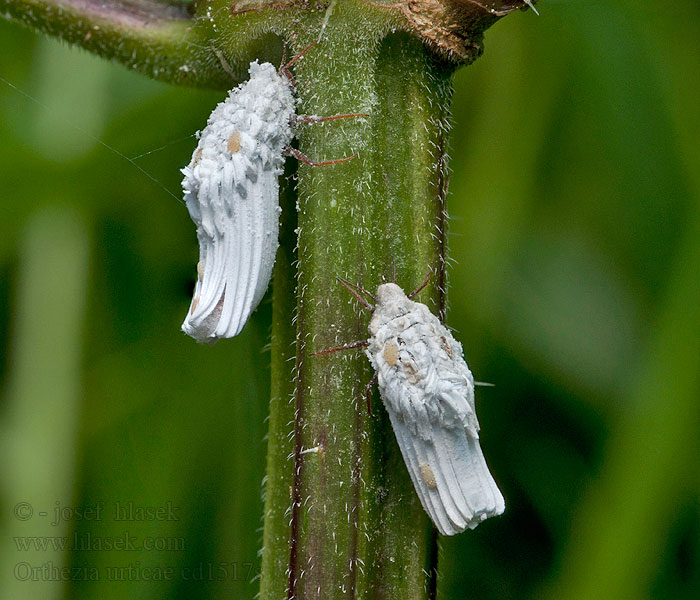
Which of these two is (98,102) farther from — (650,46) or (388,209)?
(650,46)

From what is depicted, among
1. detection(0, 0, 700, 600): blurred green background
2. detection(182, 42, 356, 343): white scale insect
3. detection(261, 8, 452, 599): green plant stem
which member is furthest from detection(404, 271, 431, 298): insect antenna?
detection(0, 0, 700, 600): blurred green background

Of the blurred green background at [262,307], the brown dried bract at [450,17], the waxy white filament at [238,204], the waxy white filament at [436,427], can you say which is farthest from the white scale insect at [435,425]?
the blurred green background at [262,307]

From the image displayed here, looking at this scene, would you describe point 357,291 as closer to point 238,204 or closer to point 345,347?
point 345,347

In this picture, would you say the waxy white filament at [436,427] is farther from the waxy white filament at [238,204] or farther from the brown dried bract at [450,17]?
the brown dried bract at [450,17]

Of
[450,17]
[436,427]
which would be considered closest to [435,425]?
[436,427]

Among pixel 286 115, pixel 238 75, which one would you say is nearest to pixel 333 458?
pixel 286 115

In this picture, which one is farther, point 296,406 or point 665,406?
point 665,406

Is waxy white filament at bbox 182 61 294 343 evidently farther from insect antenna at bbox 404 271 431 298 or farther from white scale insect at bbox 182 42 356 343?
insect antenna at bbox 404 271 431 298
